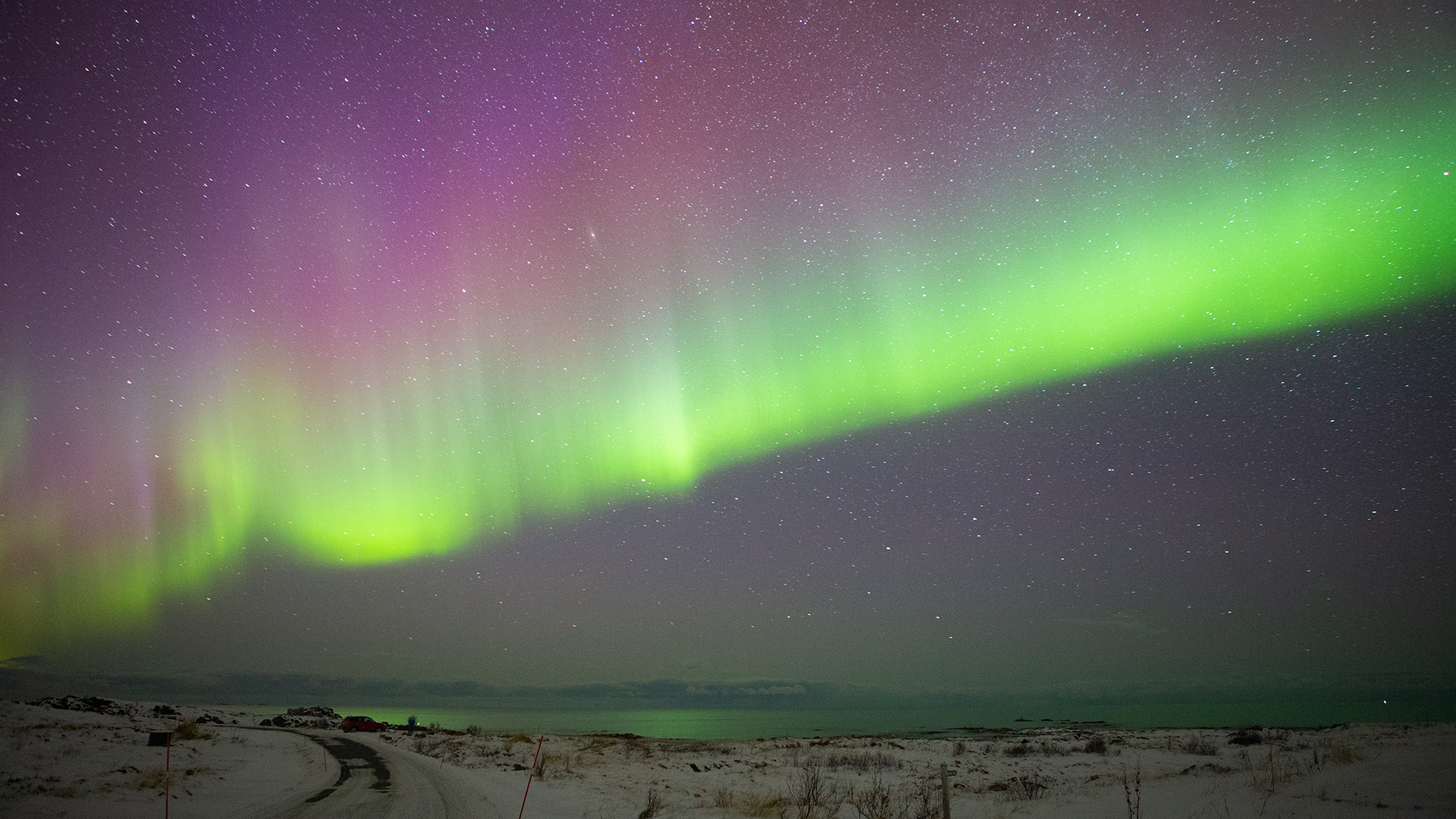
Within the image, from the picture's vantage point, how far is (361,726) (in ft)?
192

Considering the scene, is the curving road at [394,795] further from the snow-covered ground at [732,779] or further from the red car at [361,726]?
the red car at [361,726]

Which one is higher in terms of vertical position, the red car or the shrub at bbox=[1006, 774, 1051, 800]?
the shrub at bbox=[1006, 774, 1051, 800]

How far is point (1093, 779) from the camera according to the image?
2050 cm

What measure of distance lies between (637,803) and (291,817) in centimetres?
707

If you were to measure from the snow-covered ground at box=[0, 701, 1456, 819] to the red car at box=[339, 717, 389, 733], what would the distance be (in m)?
25.2

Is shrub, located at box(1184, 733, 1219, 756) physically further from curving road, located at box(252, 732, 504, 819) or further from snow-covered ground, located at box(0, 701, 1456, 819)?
curving road, located at box(252, 732, 504, 819)

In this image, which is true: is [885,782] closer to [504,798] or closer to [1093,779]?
[1093,779]

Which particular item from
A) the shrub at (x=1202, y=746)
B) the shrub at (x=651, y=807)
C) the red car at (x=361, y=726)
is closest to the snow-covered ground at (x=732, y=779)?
the shrub at (x=651, y=807)

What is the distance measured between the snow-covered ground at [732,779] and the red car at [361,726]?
25.2 metres

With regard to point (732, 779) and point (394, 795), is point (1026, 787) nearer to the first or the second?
point (732, 779)

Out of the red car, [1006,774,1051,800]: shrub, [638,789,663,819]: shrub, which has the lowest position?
the red car

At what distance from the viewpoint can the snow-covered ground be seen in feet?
46.7

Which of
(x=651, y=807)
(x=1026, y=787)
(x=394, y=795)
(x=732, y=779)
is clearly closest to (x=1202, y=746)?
(x=1026, y=787)

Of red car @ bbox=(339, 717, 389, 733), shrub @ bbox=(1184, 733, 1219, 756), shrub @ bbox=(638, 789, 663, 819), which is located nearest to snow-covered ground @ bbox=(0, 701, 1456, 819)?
shrub @ bbox=(638, 789, 663, 819)
